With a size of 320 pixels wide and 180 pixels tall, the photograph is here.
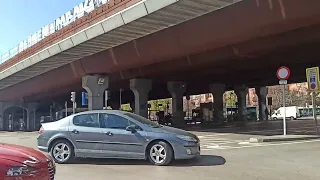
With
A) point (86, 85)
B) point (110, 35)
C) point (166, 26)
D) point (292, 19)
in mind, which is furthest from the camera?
point (86, 85)

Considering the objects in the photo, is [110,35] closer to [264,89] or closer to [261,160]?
[261,160]

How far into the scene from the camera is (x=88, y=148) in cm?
1066

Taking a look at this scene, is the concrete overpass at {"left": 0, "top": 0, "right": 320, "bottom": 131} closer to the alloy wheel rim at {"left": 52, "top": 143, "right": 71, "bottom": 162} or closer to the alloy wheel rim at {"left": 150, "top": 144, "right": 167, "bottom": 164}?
the alloy wheel rim at {"left": 150, "top": 144, "right": 167, "bottom": 164}

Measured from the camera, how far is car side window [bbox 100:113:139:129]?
34.2 ft

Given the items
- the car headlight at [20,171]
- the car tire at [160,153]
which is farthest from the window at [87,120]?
the car headlight at [20,171]

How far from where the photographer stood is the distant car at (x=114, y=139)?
10055 mm

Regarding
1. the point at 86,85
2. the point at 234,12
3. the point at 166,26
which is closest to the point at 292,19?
the point at 234,12

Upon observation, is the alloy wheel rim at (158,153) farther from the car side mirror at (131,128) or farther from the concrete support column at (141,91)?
the concrete support column at (141,91)

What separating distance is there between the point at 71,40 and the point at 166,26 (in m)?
6.93

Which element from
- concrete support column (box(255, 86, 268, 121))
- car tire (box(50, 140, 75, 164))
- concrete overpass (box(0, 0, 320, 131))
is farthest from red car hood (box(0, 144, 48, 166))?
concrete support column (box(255, 86, 268, 121))

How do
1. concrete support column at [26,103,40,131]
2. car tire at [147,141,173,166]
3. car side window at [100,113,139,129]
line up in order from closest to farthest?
car tire at [147,141,173,166], car side window at [100,113,139,129], concrete support column at [26,103,40,131]

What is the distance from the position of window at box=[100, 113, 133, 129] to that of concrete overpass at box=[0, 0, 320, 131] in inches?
296

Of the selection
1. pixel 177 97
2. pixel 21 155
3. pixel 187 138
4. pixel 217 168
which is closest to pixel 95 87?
pixel 177 97

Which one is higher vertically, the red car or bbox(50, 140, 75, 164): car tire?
the red car
